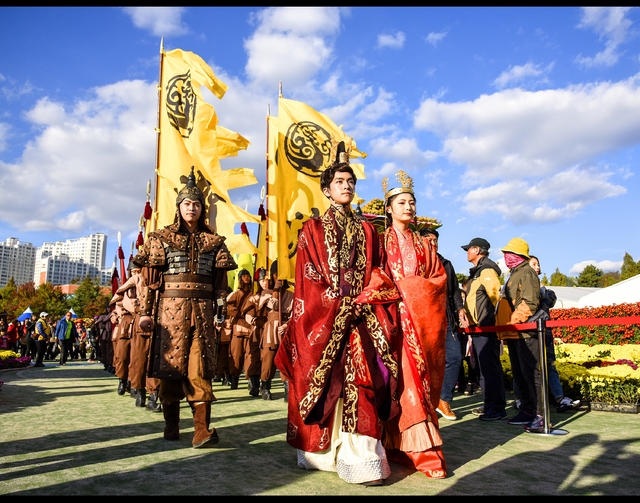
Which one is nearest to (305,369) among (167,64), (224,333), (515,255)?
(515,255)

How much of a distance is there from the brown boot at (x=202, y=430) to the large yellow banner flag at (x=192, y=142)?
17.8 feet

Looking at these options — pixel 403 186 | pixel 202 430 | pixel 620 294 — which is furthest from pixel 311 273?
pixel 620 294

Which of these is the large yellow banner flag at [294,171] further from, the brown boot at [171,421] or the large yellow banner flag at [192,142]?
the brown boot at [171,421]

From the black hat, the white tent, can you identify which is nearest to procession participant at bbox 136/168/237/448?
the black hat

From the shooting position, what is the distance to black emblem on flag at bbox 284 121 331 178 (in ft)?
39.8

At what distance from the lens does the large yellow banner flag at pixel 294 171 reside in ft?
38.2

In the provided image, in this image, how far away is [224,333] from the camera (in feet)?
31.5

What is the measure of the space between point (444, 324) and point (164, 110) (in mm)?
7522

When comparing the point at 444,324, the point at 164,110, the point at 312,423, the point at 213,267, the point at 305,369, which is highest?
the point at 164,110

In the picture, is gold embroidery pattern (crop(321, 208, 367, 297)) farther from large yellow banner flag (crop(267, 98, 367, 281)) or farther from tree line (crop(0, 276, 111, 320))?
tree line (crop(0, 276, 111, 320))

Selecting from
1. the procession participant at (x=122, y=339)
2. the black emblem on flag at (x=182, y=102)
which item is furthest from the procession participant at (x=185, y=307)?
the black emblem on flag at (x=182, y=102)

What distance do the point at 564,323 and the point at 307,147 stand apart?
8357 mm

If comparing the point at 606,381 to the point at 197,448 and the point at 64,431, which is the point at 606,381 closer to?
the point at 197,448

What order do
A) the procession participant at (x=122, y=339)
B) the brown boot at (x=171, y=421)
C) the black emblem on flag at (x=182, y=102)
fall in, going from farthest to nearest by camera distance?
1. the black emblem on flag at (x=182, y=102)
2. the procession participant at (x=122, y=339)
3. the brown boot at (x=171, y=421)
